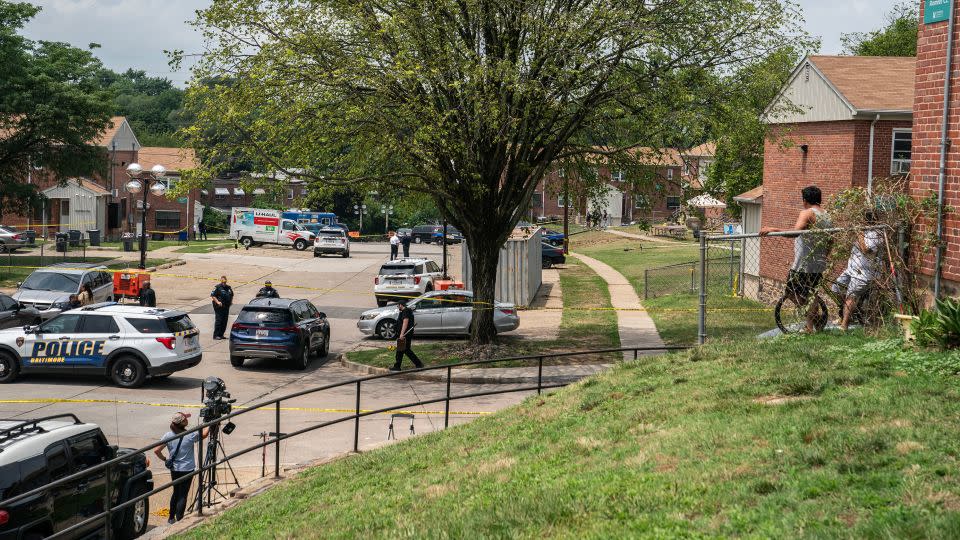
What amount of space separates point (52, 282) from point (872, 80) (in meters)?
24.1

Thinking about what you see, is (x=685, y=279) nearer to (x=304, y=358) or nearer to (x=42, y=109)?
(x=304, y=358)

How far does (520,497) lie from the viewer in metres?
7.47

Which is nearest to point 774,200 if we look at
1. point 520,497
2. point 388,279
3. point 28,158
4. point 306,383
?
point 388,279

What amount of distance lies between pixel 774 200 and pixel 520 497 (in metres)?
25.5

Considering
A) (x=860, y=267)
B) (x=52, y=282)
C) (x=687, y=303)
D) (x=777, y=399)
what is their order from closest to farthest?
(x=777, y=399), (x=860, y=267), (x=52, y=282), (x=687, y=303)

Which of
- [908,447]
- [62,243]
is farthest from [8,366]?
[62,243]

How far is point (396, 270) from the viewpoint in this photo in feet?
115

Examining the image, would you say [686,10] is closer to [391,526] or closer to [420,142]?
[420,142]

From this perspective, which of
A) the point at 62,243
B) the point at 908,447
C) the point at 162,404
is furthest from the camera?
the point at 62,243

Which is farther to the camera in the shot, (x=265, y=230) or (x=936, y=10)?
(x=265, y=230)

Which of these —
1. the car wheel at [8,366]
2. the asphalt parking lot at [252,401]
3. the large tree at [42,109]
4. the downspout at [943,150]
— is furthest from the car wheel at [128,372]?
the large tree at [42,109]

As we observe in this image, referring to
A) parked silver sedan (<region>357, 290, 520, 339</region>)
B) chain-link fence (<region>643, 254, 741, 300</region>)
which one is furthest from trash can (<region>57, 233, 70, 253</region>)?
chain-link fence (<region>643, 254, 741, 300</region>)

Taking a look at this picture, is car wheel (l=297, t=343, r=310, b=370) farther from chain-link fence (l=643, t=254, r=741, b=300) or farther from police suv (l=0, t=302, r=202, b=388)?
chain-link fence (l=643, t=254, r=741, b=300)

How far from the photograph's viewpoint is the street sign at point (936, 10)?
11.3 m
